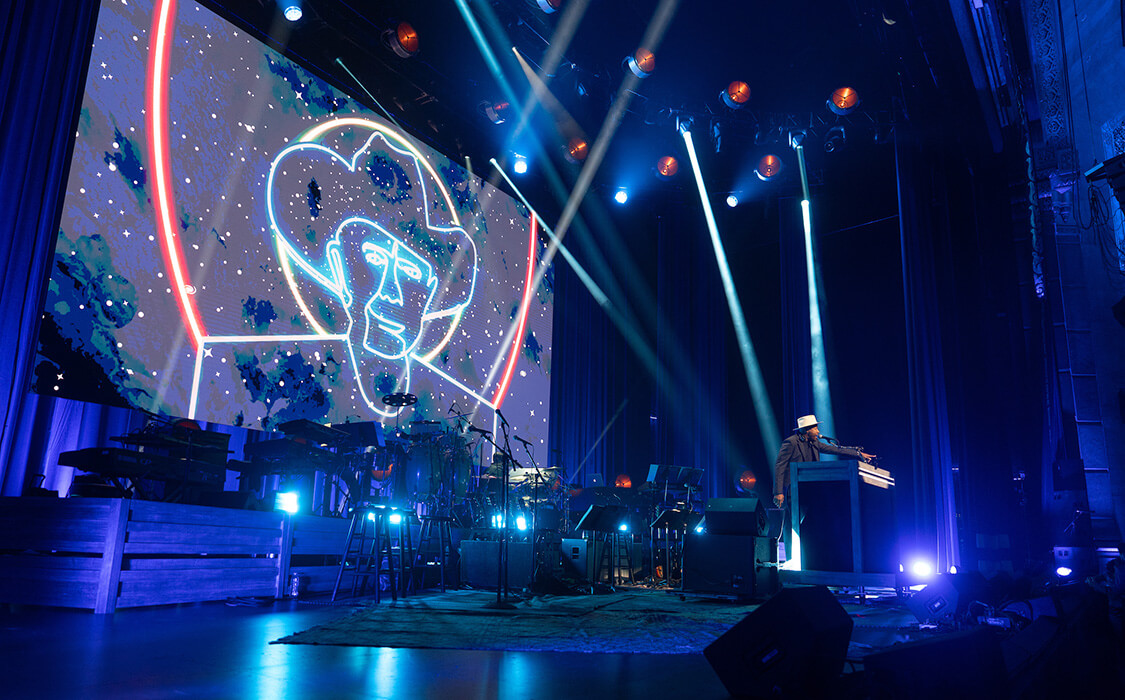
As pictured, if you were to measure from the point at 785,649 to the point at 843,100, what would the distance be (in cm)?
809

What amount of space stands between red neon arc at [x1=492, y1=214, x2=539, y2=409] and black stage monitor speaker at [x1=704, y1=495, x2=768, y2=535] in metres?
3.89

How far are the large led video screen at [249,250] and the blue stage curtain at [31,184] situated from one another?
283 mm

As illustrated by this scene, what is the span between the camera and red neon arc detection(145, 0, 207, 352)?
5305mm

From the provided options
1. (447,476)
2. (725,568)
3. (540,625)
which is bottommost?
(540,625)

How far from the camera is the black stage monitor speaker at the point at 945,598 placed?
11.5 feet

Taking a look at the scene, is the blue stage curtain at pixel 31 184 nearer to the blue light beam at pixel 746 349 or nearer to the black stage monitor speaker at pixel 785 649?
the black stage monitor speaker at pixel 785 649

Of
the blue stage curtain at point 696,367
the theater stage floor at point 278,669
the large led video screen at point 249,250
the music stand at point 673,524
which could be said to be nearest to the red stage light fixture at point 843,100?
the blue stage curtain at point 696,367

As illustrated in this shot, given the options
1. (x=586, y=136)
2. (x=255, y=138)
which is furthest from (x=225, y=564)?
(x=586, y=136)

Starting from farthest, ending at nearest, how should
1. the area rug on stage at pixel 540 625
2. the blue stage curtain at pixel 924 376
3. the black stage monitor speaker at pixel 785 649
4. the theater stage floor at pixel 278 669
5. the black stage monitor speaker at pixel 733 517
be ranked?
the blue stage curtain at pixel 924 376, the black stage monitor speaker at pixel 733 517, the area rug on stage at pixel 540 625, the theater stage floor at pixel 278 669, the black stage monitor speaker at pixel 785 649

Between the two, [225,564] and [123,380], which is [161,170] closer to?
[123,380]

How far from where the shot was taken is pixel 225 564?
179 inches

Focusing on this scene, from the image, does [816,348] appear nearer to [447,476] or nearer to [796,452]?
[796,452]

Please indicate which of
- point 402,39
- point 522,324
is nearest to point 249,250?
point 402,39

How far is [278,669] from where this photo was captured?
93.1 inches
